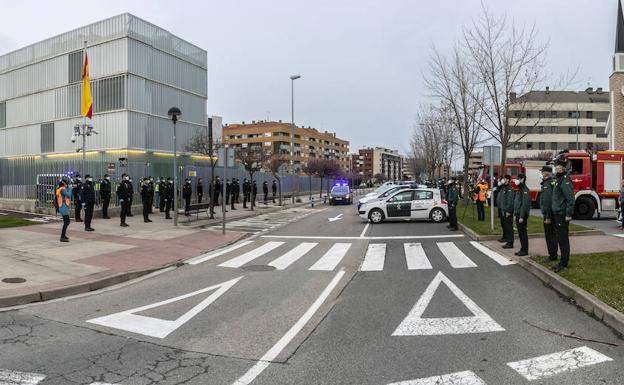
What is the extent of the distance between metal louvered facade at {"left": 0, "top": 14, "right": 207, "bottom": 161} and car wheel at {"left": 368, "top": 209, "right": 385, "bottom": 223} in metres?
22.9

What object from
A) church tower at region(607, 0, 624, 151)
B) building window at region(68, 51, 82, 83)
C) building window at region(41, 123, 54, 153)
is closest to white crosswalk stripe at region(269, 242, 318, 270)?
church tower at region(607, 0, 624, 151)

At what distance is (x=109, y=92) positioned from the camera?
37.2 meters

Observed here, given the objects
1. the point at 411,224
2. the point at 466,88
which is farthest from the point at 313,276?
the point at 466,88

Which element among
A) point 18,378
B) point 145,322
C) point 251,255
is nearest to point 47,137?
point 251,255

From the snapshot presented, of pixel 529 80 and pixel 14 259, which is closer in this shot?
pixel 14 259

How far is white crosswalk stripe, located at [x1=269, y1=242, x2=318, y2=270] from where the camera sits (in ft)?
34.7

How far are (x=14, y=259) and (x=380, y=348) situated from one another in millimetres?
8629

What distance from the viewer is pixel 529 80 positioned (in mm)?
18562

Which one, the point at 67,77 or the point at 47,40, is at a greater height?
the point at 47,40

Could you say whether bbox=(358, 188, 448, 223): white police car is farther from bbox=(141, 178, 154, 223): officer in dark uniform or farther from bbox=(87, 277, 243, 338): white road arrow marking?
bbox=(87, 277, 243, 338): white road arrow marking

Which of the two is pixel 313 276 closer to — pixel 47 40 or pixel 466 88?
pixel 466 88

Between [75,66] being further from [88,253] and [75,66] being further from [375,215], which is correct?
[88,253]

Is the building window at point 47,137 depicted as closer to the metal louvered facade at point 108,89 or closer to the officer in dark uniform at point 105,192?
the metal louvered facade at point 108,89

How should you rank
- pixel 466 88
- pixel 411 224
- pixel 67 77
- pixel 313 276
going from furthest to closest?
pixel 67 77 < pixel 466 88 < pixel 411 224 < pixel 313 276
